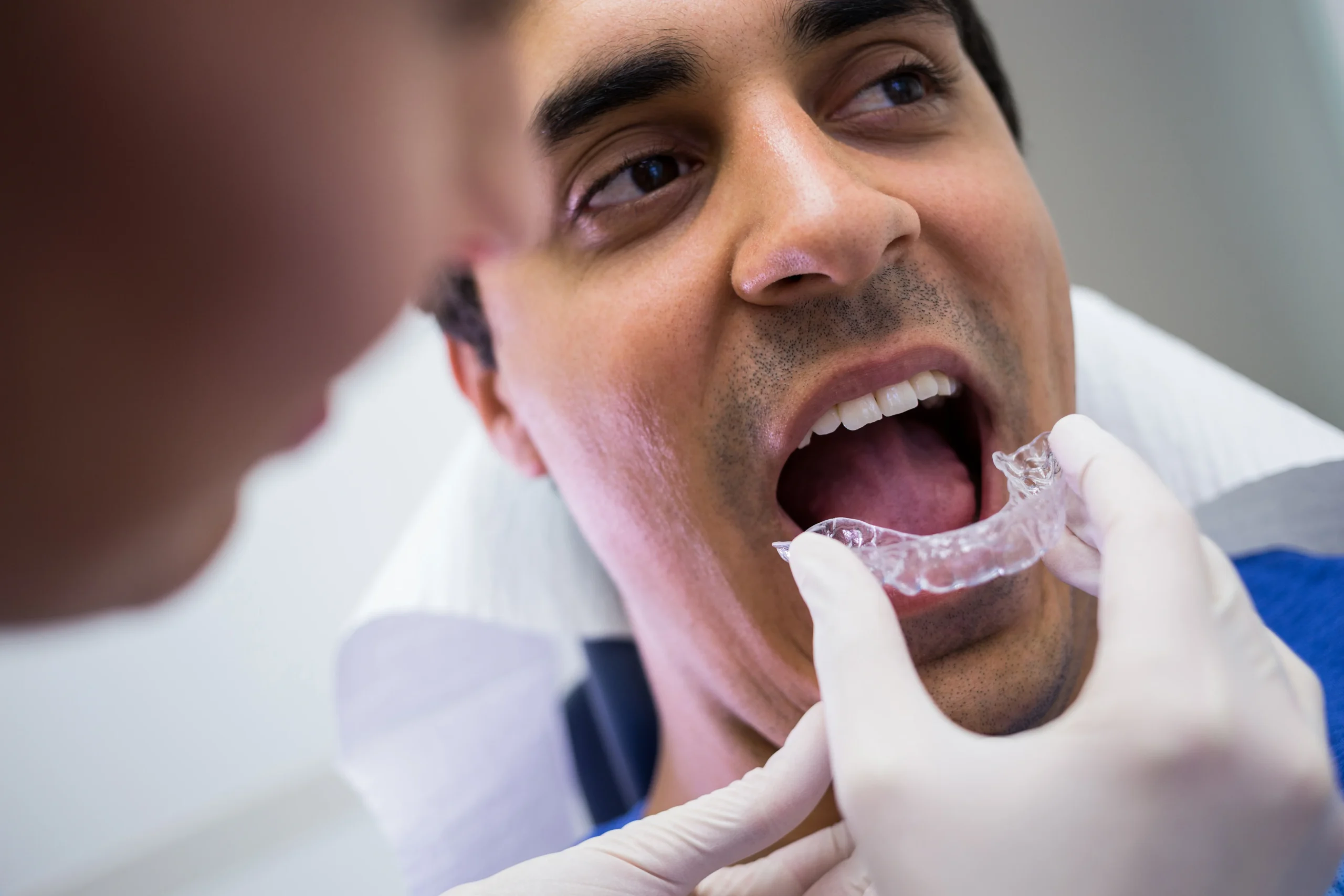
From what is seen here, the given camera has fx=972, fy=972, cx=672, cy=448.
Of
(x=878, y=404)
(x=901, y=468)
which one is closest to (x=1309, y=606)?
(x=901, y=468)

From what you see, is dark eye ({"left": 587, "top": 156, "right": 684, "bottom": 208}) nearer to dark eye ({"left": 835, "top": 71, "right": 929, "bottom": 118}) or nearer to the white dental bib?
dark eye ({"left": 835, "top": 71, "right": 929, "bottom": 118})

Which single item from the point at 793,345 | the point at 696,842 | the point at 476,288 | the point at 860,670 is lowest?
the point at 696,842

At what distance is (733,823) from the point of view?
769mm

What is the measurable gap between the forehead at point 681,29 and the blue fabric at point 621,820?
108 centimetres

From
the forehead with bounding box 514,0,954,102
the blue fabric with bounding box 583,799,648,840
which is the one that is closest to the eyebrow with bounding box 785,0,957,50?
the forehead with bounding box 514,0,954,102

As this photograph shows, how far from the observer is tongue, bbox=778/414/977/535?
0.98 metres

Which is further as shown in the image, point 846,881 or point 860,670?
point 846,881

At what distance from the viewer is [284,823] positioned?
1704mm

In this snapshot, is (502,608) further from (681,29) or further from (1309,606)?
(1309,606)

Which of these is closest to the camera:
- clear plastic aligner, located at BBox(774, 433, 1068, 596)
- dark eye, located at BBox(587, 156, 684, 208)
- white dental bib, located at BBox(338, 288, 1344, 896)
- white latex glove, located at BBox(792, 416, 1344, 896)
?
white latex glove, located at BBox(792, 416, 1344, 896)

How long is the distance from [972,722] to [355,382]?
63 cm

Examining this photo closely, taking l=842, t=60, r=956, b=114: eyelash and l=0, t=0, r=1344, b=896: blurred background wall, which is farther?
l=0, t=0, r=1344, b=896: blurred background wall

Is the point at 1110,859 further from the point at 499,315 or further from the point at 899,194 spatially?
the point at 499,315

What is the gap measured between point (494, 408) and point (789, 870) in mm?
709
